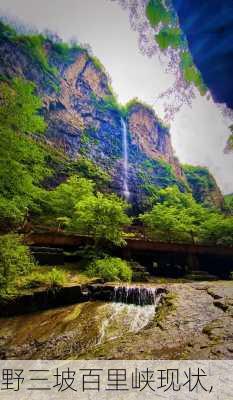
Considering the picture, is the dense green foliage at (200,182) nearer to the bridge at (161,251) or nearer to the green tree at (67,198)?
the bridge at (161,251)

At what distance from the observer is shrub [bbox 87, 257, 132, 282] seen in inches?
507

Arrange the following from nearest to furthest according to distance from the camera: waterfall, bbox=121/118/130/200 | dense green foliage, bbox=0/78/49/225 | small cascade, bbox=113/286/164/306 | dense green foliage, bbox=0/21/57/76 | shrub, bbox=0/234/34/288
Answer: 1. dense green foliage, bbox=0/78/49/225
2. shrub, bbox=0/234/34/288
3. small cascade, bbox=113/286/164/306
4. waterfall, bbox=121/118/130/200
5. dense green foliage, bbox=0/21/57/76

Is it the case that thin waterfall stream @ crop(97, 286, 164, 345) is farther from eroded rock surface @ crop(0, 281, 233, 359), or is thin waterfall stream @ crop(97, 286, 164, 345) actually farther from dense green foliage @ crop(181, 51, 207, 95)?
dense green foliage @ crop(181, 51, 207, 95)

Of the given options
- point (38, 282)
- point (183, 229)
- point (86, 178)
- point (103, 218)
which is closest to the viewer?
point (38, 282)

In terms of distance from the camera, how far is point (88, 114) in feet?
150

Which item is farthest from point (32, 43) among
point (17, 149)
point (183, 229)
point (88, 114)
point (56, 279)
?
point (56, 279)

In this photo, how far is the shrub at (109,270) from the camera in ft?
42.3

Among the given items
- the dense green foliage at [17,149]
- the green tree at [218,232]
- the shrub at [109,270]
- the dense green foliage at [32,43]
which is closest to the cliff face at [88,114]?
the dense green foliage at [32,43]

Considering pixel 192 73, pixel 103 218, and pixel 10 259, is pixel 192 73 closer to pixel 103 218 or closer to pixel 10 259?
pixel 10 259

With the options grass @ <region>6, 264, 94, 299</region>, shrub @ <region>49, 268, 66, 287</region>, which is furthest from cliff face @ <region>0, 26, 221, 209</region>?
shrub @ <region>49, 268, 66, 287</region>

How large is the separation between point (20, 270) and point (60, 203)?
11631 mm

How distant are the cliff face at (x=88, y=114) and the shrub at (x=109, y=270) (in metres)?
23.1

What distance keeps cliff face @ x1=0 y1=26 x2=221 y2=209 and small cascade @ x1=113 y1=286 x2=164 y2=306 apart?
85.6 ft

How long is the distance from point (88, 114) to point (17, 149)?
135ft
